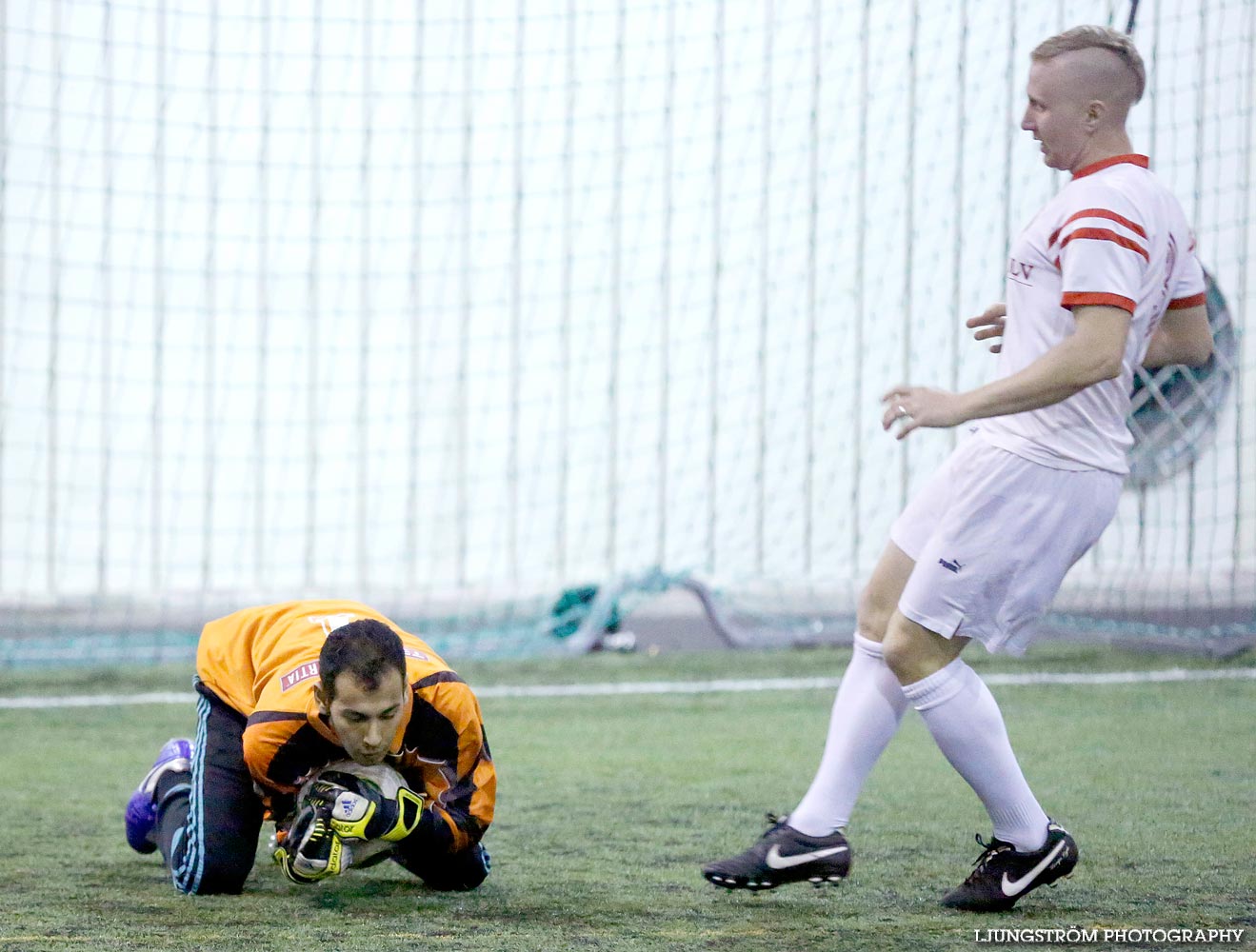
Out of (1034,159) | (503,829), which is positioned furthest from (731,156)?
(503,829)

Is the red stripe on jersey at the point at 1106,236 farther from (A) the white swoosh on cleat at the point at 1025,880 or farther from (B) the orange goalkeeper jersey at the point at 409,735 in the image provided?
Result: (B) the orange goalkeeper jersey at the point at 409,735

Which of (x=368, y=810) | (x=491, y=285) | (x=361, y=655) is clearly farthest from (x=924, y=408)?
(x=491, y=285)

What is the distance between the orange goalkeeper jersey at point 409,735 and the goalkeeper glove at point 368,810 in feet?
0.20

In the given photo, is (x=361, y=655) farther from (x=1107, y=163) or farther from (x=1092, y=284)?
(x=1107, y=163)

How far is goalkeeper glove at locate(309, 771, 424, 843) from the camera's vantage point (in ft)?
7.36

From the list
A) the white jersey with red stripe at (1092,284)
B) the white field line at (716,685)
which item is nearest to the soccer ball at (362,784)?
the white jersey with red stripe at (1092,284)

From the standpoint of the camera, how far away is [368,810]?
226 centimetres

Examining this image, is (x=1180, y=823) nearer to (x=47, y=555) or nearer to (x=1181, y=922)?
(x=1181, y=922)

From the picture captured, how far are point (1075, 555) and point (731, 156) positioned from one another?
442cm

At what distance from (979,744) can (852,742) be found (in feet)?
0.66

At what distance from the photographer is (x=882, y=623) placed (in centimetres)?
242

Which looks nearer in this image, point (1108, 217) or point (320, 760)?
point (1108, 217)

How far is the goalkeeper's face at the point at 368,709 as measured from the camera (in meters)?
2.21

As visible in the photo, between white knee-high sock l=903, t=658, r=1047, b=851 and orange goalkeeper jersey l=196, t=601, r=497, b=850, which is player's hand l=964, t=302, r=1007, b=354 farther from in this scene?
orange goalkeeper jersey l=196, t=601, r=497, b=850
